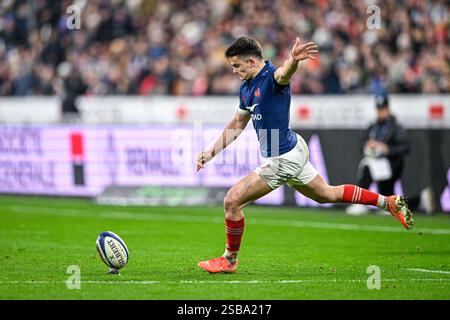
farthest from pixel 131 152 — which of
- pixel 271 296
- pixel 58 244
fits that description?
pixel 271 296

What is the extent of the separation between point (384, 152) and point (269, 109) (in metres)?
8.26

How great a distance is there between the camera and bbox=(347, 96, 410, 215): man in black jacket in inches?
711

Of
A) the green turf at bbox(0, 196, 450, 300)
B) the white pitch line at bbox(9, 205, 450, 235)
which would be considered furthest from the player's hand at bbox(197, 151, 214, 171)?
the white pitch line at bbox(9, 205, 450, 235)

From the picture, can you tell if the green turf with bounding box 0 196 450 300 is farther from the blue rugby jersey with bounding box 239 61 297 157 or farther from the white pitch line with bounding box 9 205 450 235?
the blue rugby jersey with bounding box 239 61 297 157

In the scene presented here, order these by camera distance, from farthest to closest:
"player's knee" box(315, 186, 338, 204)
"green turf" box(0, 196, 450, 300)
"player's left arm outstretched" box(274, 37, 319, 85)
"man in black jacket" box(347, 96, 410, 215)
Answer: "man in black jacket" box(347, 96, 410, 215) < "player's knee" box(315, 186, 338, 204) < "player's left arm outstretched" box(274, 37, 319, 85) < "green turf" box(0, 196, 450, 300)

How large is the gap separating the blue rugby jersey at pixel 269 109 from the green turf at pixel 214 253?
1.36m

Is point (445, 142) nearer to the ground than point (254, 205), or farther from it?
farther from it

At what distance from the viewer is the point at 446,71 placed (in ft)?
71.7

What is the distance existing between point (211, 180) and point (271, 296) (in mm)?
11423

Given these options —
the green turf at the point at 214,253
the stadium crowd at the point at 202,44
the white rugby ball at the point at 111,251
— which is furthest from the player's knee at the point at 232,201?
the stadium crowd at the point at 202,44

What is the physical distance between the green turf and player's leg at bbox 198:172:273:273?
161 mm

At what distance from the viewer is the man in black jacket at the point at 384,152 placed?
59.3ft

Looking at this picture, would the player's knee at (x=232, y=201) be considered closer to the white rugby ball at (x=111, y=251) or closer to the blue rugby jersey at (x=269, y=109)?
the blue rugby jersey at (x=269, y=109)
